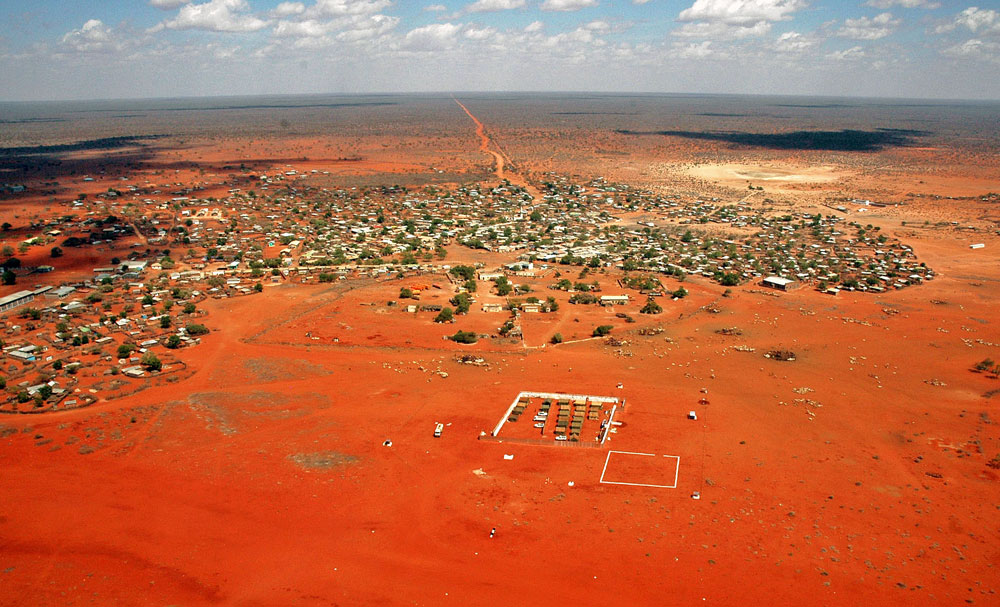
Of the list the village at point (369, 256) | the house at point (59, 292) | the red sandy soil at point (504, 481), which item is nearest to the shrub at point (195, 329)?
the village at point (369, 256)

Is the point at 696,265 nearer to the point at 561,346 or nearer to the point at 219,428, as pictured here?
the point at 561,346

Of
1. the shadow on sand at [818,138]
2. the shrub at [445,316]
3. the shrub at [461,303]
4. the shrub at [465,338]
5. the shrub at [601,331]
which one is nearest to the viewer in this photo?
the shrub at [465,338]

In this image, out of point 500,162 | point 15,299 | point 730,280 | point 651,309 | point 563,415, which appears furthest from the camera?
point 500,162

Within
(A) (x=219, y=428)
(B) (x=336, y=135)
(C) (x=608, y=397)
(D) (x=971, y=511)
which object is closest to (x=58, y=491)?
(A) (x=219, y=428)

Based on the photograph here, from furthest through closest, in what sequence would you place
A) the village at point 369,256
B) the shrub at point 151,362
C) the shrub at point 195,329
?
the shrub at point 195,329 → the village at point 369,256 → the shrub at point 151,362

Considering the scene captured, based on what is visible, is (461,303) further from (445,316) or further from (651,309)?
(651,309)

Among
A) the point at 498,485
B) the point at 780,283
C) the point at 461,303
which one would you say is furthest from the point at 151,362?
the point at 780,283

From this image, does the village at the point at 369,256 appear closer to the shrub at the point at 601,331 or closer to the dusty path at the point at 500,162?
the shrub at the point at 601,331
